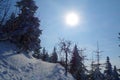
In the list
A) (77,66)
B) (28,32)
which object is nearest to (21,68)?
(28,32)

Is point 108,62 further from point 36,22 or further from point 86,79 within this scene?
point 36,22

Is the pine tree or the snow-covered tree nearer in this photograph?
the pine tree

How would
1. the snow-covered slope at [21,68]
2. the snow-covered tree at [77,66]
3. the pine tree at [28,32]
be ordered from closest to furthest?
the snow-covered slope at [21,68] < the pine tree at [28,32] < the snow-covered tree at [77,66]

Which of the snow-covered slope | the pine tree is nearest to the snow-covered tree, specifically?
the snow-covered slope

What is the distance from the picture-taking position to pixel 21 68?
3522 centimetres

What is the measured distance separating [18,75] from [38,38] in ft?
48.2

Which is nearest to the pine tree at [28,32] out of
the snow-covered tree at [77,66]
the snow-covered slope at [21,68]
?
the snow-covered slope at [21,68]

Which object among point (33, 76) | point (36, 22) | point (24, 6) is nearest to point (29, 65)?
point (33, 76)

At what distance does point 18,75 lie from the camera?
106 ft

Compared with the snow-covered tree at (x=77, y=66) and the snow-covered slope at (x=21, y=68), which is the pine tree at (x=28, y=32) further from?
the snow-covered tree at (x=77, y=66)

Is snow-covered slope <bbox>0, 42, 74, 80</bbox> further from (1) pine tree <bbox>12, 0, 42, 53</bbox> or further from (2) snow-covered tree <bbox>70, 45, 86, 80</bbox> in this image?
(2) snow-covered tree <bbox>70, 45, 86, 80</bbox>

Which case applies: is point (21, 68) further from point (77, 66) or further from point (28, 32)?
point (77, 66)

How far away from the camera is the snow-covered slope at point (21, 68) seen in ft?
105

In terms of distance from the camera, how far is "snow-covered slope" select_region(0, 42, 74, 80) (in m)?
32.1
